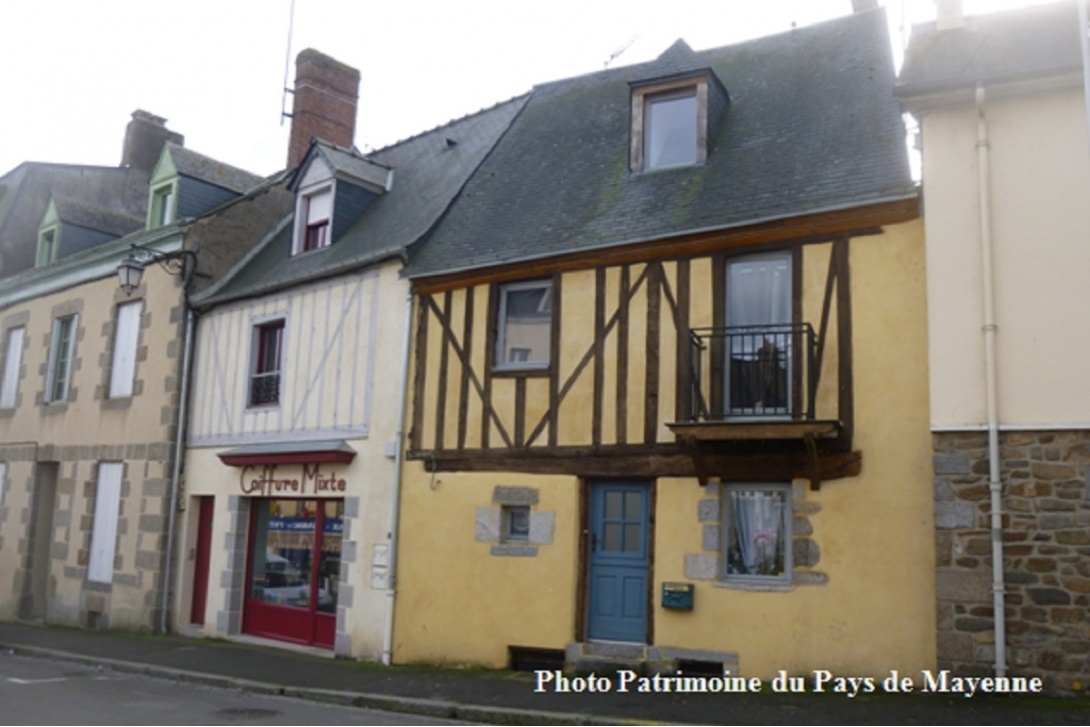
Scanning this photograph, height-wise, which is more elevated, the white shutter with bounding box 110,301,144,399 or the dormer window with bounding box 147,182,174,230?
the dormer window with bounding box 147,182,174,230

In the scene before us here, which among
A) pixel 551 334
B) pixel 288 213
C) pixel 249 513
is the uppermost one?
pixel 288 213

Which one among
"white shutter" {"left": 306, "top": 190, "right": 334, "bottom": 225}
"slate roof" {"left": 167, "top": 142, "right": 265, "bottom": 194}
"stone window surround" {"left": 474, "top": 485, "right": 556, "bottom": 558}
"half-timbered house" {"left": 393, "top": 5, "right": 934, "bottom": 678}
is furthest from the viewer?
"slate roof" {"left": 167, "top": 142, "right": 265, "bottom": 194}

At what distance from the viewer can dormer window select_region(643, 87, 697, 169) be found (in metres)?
11.7

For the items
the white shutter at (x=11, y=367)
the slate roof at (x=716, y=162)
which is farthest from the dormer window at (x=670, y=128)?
the white shutter at (x=11, y=367)

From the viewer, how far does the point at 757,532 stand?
9.77 metres

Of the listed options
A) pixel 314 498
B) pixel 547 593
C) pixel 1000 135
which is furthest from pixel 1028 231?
pixel 314 498

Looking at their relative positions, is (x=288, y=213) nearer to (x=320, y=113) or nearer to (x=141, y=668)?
(x=320, y=113)

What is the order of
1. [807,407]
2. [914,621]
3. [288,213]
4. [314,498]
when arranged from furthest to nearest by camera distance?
1. [288,213]
2. [314,498]
3. [807,407]
4. [914,621]

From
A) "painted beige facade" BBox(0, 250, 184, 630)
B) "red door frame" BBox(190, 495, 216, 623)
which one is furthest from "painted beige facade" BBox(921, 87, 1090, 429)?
"painted beige facade" BBox(0, 250, 184, 630)

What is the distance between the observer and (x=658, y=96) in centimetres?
1202

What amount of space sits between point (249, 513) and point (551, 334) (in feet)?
19.5

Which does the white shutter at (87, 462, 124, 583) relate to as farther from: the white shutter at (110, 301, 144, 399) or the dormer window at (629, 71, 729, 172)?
the dormer window at (629, 71, 729, 172)

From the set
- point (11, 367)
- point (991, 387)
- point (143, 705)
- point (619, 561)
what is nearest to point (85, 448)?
point (11, 367)

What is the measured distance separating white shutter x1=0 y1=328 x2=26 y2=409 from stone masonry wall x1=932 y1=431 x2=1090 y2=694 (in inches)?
682
